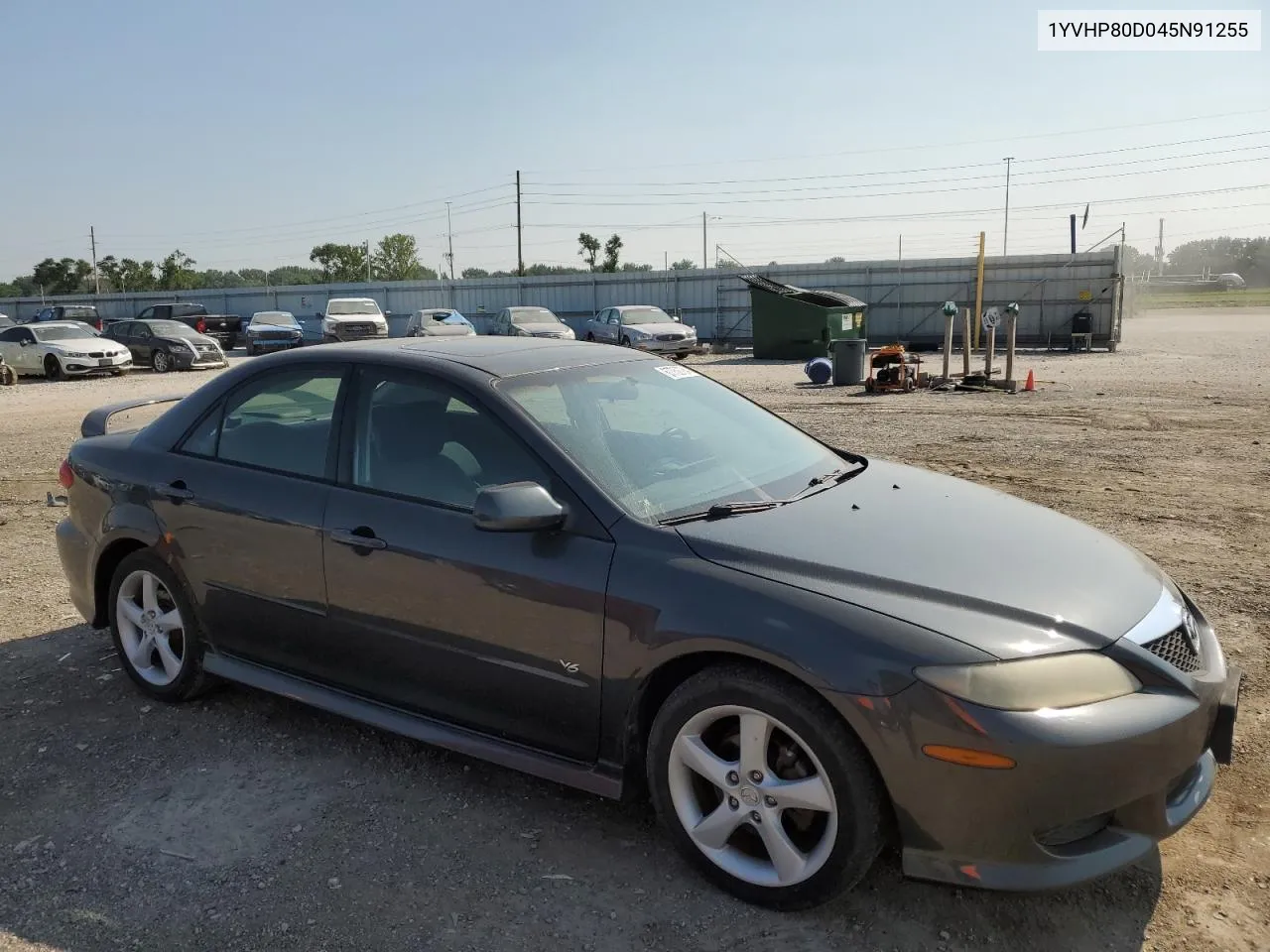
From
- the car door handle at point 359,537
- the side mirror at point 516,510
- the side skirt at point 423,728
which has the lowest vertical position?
the side skirt at point 423,728

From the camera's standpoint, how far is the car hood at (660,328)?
2766cm

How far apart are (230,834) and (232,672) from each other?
36.0 inches

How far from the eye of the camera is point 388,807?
3414 mm

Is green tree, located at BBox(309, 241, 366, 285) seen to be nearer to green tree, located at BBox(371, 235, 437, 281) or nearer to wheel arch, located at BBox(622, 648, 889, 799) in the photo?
green tree, located at BBox(371, 235, 437, 281)

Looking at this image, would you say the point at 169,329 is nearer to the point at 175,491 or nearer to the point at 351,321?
the point at 351,321

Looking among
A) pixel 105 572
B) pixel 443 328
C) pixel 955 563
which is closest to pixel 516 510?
pixel 955 563

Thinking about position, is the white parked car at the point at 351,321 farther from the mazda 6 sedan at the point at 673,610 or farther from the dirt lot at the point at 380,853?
the mazda 6 sedan at the point at 673,610

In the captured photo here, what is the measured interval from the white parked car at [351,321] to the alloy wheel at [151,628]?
26058 millimetres

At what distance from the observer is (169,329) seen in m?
26.4

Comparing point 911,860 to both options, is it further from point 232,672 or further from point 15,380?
point 15,380

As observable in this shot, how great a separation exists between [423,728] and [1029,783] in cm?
197

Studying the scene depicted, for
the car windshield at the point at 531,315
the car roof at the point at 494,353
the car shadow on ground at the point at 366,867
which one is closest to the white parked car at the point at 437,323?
the car windshield at the point at 531,315

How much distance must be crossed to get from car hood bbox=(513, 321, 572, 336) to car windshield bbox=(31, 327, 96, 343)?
35.9 ft

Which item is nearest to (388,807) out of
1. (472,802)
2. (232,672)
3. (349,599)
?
(472,802)
